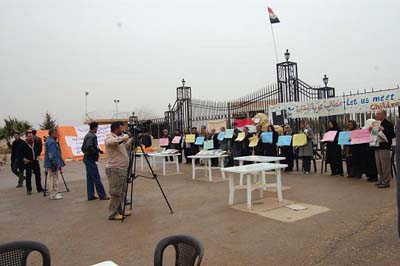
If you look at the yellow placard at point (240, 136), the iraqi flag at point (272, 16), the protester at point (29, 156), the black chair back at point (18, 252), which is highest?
the iraqi flag at point (272, 16)

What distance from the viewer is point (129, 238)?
5.79 m

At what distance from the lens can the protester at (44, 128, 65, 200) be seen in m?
9.43

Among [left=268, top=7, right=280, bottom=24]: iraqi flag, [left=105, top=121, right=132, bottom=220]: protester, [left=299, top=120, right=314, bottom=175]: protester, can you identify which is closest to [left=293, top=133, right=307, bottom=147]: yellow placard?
[left=299, top=120, right=314, bottom=175]: protester

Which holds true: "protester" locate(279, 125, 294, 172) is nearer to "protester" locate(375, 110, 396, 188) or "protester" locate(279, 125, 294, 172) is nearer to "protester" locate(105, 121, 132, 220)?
"protester" locate(375, 110, 396, 188)

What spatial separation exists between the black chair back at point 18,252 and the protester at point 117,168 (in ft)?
13.3

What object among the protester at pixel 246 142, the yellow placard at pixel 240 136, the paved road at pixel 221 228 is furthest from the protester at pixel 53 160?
the protester at pixel 246 142

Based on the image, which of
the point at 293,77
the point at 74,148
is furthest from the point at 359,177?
the point at 74,148

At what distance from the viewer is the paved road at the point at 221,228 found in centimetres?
475

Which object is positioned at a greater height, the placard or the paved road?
the placard

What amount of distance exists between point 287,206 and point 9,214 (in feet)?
20.1

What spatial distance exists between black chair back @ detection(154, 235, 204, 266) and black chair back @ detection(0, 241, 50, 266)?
0.88 m

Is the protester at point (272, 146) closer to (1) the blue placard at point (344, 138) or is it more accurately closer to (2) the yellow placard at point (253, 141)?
(2) the yellow placard at point (253, 141)

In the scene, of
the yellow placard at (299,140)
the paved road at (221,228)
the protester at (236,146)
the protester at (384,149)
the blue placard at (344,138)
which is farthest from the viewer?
the protester at (236,146)

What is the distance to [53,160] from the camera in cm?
946
